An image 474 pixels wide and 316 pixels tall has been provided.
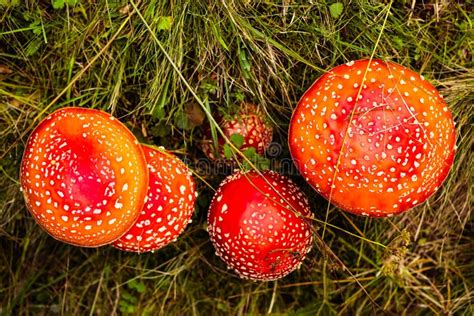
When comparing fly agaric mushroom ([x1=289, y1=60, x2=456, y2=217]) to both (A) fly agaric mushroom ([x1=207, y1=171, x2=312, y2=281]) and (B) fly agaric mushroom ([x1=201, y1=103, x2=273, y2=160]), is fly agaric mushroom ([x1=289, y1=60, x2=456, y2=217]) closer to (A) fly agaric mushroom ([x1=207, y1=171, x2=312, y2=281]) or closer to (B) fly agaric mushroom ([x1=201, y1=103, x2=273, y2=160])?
(A) fly agaric mushroom ([x1=207, y1=171, x2=312, y2=281])

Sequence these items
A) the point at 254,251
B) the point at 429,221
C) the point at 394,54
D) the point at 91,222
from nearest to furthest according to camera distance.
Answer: the point at 91,222 → the point at 254,251 → the point at 394,54 → the point at 429,221

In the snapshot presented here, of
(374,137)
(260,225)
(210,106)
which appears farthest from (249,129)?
(374,137)

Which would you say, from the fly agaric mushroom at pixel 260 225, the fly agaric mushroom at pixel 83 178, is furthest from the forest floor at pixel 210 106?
Answer: the fly agaric mushroom at pixel 83 178

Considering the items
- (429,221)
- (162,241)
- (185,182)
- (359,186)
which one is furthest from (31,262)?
(429,221)

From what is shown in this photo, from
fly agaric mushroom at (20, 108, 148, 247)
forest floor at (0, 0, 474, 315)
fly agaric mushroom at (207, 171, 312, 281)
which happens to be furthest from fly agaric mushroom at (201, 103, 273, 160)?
fly agaric mushroom at (20, 108, 148, 247)

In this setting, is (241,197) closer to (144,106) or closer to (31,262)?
(144,106)
